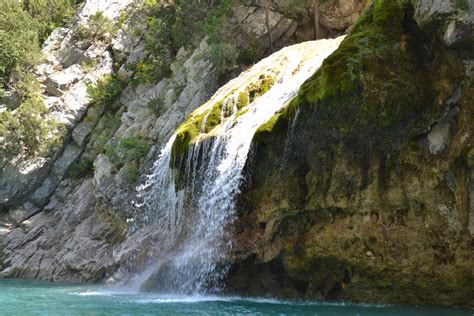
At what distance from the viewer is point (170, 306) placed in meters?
13.9

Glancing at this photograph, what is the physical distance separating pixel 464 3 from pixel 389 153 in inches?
143

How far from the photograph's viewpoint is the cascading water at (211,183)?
16.4 meters

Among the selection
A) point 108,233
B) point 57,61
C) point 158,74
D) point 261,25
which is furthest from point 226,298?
point 57,61

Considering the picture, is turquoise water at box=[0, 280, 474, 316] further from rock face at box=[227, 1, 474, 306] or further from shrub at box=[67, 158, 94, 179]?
shrub at box=[67, 158, 94, 179]

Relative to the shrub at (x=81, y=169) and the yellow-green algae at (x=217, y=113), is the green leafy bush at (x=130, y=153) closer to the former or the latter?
the shrub at (x=81, y=169)

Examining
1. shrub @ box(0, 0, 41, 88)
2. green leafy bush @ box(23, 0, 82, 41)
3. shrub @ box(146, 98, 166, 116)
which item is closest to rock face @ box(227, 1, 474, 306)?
shrub @ box(146, 98, 166, 116)

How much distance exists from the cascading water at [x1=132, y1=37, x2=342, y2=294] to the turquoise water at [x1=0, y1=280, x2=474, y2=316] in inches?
44.3

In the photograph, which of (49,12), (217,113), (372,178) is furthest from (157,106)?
(49,12)

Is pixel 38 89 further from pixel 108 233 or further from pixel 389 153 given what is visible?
pixel 389 153

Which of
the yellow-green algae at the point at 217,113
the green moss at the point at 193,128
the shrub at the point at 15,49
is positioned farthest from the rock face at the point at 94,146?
the yellow-green algae at the point at 217,113

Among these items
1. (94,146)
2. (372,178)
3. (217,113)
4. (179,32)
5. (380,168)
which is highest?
(179,32)

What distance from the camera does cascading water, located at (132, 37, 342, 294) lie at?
53.7ft

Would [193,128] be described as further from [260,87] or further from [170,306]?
[170,306]

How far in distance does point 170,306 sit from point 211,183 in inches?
167
